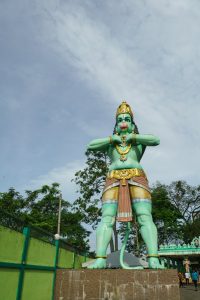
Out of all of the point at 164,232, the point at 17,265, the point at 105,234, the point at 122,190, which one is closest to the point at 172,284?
the point at 105,234

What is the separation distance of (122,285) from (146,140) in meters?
3.41

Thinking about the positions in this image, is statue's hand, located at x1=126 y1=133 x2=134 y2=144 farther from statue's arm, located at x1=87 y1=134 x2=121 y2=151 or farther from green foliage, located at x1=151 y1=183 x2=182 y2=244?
green foliage, located at x1=151 y1=183 x2=182 y2=244

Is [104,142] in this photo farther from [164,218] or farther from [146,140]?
[164,218]

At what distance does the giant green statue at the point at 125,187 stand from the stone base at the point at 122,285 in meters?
0.46

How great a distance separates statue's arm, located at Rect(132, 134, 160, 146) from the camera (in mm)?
7738

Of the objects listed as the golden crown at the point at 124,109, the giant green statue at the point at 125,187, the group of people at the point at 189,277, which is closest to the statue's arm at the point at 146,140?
the giant green statue at the point at 125,187

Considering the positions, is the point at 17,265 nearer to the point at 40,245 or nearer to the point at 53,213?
the point at 40,245

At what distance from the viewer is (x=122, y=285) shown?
6090 mm

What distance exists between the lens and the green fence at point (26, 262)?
4.32m

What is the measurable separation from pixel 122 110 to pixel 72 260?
4562 millimetres

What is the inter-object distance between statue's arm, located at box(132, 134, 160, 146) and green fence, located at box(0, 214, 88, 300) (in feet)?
10.2

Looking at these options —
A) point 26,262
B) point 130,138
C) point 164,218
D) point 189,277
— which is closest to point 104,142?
point 130,138

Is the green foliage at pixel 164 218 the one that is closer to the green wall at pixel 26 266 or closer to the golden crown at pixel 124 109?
the golden crown at pixel 124 109

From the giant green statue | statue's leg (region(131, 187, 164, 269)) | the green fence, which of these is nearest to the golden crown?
the giant green statue
